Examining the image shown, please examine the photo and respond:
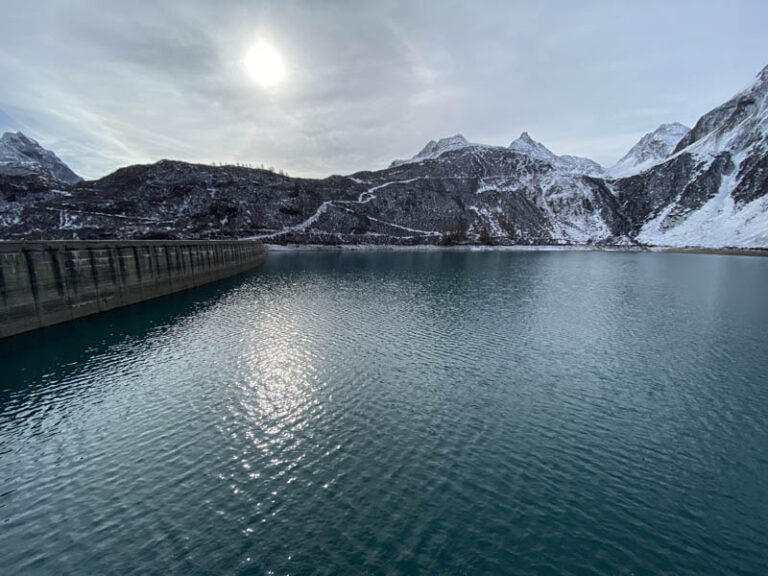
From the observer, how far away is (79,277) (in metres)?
46.2

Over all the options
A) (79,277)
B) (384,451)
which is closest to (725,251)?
(384,451)

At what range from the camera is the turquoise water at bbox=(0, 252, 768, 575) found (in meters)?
13.2

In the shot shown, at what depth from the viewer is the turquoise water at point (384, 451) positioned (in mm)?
13227

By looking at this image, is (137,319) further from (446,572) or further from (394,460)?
(446,572)

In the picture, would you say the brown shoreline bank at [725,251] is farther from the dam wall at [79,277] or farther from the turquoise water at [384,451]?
the dam wall at [79,277]

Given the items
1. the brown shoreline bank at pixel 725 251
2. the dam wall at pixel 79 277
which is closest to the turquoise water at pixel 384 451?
the dam wall at pixel 79 277

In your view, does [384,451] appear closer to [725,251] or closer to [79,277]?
[79,277]

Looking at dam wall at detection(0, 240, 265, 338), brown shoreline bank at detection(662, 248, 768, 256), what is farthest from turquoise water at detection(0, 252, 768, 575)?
brown shoreline bank at detection(662, 248, 768, 256)

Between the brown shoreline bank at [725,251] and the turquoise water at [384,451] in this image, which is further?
the brown shoreline bank at [725,251]

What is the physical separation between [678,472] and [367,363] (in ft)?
71.1

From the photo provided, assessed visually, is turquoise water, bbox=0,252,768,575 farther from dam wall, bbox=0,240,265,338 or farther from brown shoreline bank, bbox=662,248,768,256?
brown shoreline bank, bbox=662,248,768,256

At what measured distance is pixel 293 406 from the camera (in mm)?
24016

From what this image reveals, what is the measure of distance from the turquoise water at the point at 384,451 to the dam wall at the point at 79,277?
3456mm

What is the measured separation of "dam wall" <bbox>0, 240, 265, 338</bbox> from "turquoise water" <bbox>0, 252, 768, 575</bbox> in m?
3.46
